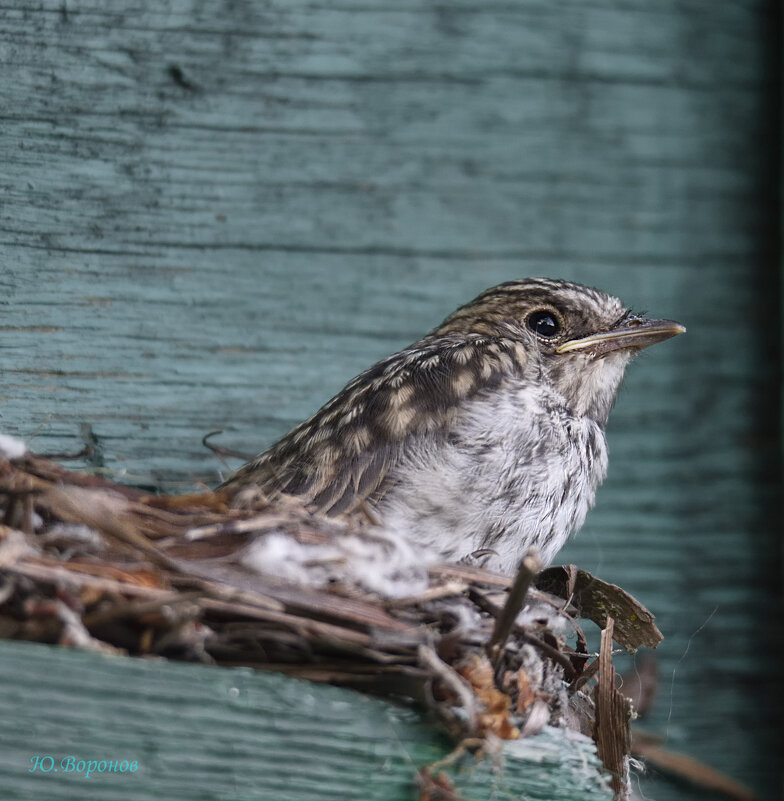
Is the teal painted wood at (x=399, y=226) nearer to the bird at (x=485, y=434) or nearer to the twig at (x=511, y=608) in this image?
the bird at (x=485, y=434)

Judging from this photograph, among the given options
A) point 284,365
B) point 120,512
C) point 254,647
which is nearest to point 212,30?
point 284,365

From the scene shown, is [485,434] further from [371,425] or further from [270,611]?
[270,611]

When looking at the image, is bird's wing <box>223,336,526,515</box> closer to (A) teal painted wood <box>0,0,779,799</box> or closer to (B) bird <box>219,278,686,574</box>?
(B) bird <box>219,278,686,574</box>

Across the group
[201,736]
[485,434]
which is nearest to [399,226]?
[485,434]

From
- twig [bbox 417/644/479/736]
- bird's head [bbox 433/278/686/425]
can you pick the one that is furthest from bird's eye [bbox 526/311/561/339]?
twig [bbox 417/644/479/736]

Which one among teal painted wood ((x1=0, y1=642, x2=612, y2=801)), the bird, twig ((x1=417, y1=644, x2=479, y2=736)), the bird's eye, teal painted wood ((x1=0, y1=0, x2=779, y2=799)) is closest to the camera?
teal painted wood ((x1=0, y1=642, x2=612, y2=801))

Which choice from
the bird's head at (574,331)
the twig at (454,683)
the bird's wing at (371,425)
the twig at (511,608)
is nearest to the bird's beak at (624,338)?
the bird's head at (574,331)

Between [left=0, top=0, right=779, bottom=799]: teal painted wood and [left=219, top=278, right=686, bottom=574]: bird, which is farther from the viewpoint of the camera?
[left=0, top=0, right=779, bottom=799]: teal painted wood

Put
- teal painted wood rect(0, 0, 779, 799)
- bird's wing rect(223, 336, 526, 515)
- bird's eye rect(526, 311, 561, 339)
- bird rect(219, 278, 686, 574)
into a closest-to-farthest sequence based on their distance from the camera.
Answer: bird rect(219, 278, 686, 574), bird's wing rect(223, 336, 526, 515), teal painted wood rect(0, 0, 779, 799), bird's eye rect(526, 311, 561, 339)
